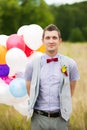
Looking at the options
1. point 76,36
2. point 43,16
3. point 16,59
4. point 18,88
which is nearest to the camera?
point 18,88

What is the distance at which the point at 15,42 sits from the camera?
4879 mm

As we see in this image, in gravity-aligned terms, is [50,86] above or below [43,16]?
above

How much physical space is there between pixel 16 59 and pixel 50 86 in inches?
45.4

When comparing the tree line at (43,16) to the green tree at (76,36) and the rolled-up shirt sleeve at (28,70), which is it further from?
the rolled-up shirt sleeve at (28,70)

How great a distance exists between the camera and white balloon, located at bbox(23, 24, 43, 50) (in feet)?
16.0

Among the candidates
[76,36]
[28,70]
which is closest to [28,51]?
[28,70]

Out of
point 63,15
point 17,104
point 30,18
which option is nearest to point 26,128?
point 17,104

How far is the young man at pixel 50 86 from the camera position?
364cm

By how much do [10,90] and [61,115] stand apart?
43.4 inches

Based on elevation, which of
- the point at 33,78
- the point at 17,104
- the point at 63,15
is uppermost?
the point at 33,78

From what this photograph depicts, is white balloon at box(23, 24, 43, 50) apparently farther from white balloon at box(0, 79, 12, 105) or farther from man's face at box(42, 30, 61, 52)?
man's face at box(42, 30, 61, 52)

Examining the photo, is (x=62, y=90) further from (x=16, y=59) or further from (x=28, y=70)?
(x=16, y=59)

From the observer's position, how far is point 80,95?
6957 mm

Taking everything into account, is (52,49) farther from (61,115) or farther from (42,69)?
(61,115)
